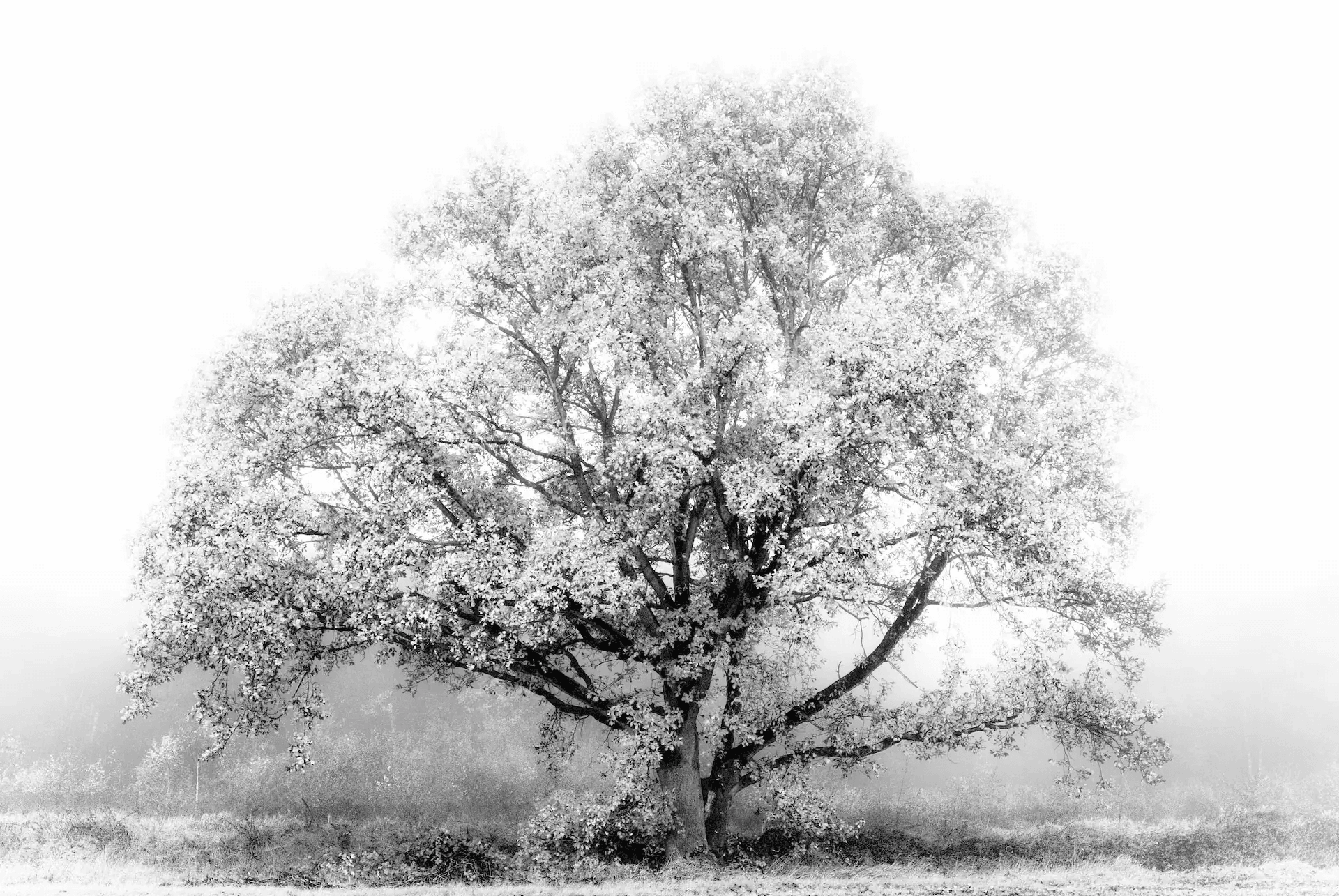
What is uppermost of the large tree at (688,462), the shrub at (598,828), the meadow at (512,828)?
the large tree at (688,462)

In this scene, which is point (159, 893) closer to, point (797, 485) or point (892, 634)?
point (797, 485)

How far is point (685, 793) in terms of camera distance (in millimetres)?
16750

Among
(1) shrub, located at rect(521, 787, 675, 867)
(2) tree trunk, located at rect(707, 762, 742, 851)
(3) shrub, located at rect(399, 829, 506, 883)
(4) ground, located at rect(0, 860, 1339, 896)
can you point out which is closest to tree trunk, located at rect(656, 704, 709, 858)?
(1) shrub, located at rect(521, 787, 675, 867)

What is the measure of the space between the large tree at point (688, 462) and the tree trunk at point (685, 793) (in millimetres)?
59

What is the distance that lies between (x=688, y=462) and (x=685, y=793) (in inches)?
303

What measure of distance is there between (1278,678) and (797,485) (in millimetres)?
34408

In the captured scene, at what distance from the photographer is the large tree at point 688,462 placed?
13508 mm

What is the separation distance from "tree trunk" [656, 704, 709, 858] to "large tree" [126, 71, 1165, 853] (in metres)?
0.06

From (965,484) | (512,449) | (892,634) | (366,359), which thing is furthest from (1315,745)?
(366,359)

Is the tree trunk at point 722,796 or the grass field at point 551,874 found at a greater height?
the tree trunk at point 722,796

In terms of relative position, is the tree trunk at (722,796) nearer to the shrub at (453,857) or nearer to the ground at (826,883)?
the ground at (826,883)

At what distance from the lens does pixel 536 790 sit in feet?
106

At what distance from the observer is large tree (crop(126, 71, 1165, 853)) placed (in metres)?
13.5

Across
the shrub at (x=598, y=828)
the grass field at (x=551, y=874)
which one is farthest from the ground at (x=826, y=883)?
the shrub at (x=598, y=828)
